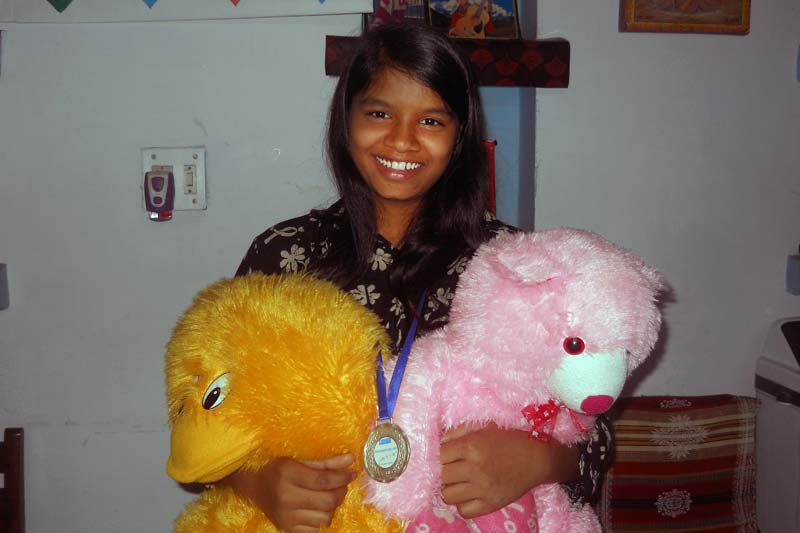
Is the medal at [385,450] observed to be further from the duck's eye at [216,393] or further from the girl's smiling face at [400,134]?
the girl's smiling face at [400,134]

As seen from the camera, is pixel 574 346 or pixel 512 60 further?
pixel 512 60

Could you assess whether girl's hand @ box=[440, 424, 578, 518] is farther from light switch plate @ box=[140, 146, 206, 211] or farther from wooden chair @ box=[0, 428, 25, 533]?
wooden chair @ box=[0, 428, 25, 533]

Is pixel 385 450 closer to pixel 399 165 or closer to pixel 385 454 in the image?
pixel 385 454

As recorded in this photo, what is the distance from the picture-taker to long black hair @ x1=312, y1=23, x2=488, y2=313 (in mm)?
1028

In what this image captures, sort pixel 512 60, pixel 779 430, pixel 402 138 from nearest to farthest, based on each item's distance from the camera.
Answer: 1. pixel 402 138
2. pixel 512 60
3. pixel 779 430

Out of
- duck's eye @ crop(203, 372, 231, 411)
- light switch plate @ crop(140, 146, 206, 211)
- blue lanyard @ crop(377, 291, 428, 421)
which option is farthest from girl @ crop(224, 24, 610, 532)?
light switch plate @ crop(140, 146, 206, 211)

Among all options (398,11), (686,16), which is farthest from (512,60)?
(686,16)

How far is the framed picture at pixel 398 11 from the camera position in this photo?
154cm

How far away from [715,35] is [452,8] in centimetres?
70

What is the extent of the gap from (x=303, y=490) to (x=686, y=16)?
Result: 1.51m

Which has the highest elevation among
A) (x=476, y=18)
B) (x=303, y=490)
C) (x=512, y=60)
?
(x=476, y=18)

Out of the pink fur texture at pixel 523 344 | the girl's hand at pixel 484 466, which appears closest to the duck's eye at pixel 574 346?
the pink fur texture at pixel 523 344

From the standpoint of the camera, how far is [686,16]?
61.3 inches

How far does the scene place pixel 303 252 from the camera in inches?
42.7
